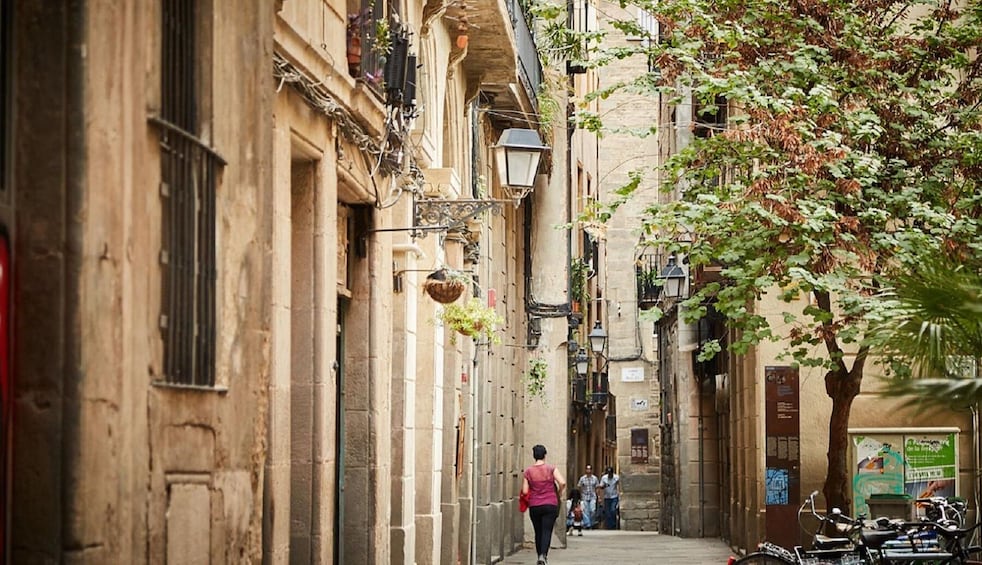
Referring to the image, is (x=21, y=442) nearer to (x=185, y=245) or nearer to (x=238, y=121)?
(x=185, y=245)

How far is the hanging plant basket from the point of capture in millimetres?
15820

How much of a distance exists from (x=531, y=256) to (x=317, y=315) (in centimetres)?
2137

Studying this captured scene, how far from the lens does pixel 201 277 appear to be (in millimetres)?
7652

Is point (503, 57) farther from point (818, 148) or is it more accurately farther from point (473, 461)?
point (818, 148)

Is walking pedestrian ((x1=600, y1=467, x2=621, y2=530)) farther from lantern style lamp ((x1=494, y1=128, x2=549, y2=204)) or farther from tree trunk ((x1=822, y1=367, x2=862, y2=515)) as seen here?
lantern style lamp ((x1=494, y1=128, x2=549, y2=204))

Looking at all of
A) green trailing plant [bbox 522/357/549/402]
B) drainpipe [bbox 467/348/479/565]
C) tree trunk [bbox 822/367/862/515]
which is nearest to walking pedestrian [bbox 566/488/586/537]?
green trailing plant [bbox 522/357/549/402]

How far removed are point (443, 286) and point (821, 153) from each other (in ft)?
13.4

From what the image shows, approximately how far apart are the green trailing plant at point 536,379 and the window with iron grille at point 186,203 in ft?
77.4

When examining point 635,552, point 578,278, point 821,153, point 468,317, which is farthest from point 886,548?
point 578,278

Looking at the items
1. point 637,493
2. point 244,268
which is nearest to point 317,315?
point 244,268

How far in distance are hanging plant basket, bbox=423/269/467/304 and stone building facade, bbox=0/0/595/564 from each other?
48 cm

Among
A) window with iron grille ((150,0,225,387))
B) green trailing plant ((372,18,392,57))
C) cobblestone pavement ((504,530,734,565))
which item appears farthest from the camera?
cobblestone pavement ((504,530,734,565))

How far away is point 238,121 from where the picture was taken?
8.14 m

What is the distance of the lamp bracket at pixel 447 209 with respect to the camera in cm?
1642
